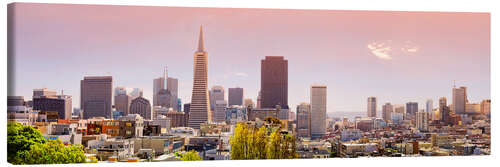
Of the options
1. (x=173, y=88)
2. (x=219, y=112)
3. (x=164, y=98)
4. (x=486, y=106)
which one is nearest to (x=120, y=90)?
(x=173, y=88)

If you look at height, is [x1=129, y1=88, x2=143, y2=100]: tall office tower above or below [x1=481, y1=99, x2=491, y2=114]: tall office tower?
above

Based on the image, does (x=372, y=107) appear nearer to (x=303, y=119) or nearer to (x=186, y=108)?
(x=303, y=119)

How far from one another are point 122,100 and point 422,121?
23.6 feet

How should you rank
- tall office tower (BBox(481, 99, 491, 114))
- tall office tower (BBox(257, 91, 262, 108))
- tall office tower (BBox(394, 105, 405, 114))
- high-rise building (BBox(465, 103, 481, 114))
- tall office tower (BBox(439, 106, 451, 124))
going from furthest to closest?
tall office tower (BBox(257, 91, 262, 108)) → tall office tower (BBox(439, 106, 451, 124)) → tall office tower (BBox(394, 105, 405, 114)) → high-rise building (BBox(465, 103, 481, 114)) → tall office tower (BBox(481, 99, 491, 114))

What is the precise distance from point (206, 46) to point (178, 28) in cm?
74

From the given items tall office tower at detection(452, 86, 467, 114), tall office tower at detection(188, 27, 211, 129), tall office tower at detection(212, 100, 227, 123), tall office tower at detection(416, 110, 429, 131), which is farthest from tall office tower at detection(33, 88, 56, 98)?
tall office tower at detection(416, 110, 429, 131)

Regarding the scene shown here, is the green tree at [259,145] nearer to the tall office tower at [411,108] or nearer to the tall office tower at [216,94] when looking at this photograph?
the tall office tower at [216,94]

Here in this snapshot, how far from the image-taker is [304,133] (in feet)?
45.6

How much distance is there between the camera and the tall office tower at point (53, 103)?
368 inches

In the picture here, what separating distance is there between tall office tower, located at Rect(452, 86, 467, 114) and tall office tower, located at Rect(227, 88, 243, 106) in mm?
4654

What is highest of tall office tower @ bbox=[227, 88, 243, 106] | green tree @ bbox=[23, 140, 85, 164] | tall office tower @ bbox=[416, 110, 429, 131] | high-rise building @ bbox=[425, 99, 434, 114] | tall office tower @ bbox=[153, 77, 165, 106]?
tall office tower @ bbox=[153, 77, 165, 106]

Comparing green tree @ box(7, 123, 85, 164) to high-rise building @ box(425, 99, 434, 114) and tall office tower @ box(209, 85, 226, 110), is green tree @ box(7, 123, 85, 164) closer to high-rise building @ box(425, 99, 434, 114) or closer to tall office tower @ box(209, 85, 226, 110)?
tall office tower @ box(209, 85, 226, 110)

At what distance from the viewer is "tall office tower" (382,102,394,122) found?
1358 cm

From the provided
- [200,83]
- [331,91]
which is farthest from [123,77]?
[331,91]
